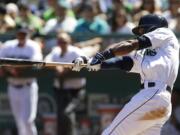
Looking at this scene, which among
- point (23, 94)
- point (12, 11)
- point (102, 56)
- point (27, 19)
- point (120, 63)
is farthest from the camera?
point (12, 11)

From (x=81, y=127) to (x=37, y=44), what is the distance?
1.55 metres

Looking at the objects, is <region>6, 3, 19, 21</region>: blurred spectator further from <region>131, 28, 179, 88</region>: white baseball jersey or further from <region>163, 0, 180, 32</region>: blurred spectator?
<region>131, 28, 179, 88</region>: white baseball jersey

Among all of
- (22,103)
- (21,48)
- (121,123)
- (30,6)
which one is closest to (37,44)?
(21,48)

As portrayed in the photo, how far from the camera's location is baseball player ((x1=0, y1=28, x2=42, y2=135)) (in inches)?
423

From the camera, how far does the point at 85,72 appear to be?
1085 cm

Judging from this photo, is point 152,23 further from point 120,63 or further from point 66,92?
point 66,92

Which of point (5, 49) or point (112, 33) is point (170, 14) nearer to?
point (112, 33)

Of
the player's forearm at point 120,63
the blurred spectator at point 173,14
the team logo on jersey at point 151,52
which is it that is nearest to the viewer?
the team logo on jersey at point 151,52

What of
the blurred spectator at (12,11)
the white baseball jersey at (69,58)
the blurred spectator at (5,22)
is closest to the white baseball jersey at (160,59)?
the white baseball jersey at (69,58)

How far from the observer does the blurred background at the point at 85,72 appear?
10781mm

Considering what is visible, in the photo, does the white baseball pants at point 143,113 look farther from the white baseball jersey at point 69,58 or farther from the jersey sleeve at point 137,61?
the white baseball jersey at point 69,58

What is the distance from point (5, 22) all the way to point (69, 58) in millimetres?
1878

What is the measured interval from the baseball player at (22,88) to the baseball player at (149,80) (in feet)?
13.4

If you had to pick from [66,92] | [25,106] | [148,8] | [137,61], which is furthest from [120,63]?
[148,8]
